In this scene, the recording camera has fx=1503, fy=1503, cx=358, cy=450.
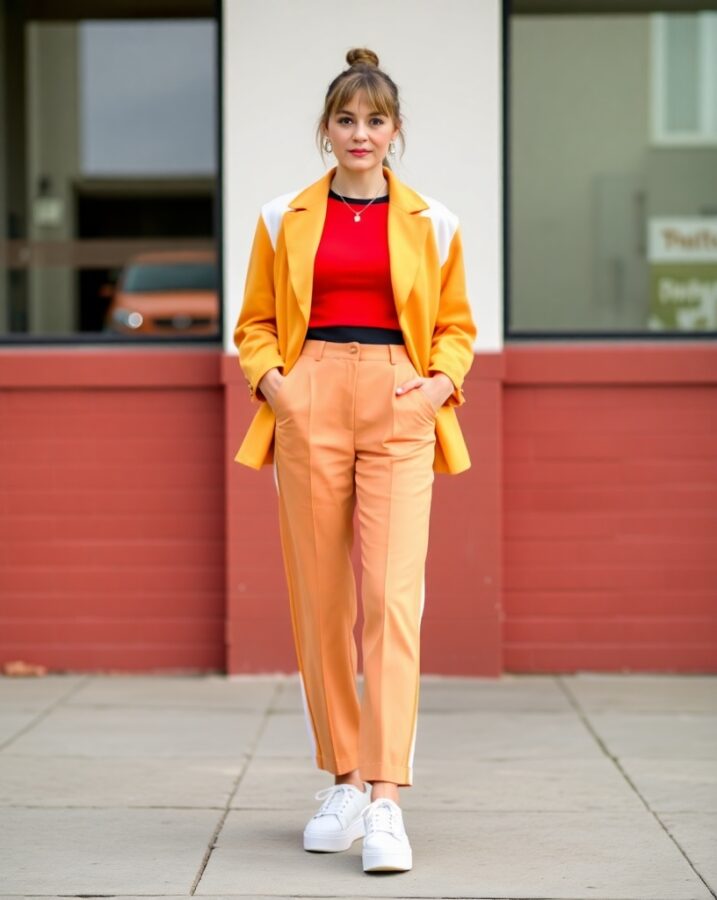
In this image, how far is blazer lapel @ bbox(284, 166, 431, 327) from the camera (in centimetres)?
401

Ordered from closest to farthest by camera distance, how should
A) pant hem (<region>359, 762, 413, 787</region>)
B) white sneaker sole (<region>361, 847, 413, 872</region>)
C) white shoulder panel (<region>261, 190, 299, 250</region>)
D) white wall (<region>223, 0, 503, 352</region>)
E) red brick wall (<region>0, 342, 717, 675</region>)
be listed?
white sneaker sole (<region>361, 847, 413, 872</region>), pant hem (<region>359, 762, 413, 787</region>), white shoulder panel (<region>261, 190, 299, 250</region>), white wall (<region>223, 0, 503, 352</region>), red brick wall (<region>0, 342, 717, 675</region>)

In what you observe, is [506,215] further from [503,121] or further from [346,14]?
[346,14]

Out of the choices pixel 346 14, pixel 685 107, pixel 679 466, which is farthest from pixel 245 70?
pixel 679 466

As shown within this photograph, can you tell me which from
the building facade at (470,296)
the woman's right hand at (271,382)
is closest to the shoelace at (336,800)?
the woman's right hand at (271,382)

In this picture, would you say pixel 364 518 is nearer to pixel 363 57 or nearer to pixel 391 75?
pixel 363 57

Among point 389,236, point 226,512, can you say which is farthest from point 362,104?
point 226,512

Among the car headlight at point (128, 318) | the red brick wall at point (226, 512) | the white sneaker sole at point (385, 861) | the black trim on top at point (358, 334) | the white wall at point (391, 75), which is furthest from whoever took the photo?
the car headlight at point (128, 318)

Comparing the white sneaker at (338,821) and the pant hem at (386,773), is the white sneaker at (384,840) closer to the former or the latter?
the pant hem at (386,773)

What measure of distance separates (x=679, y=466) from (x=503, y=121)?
5.65ft

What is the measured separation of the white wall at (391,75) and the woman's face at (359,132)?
246 cm

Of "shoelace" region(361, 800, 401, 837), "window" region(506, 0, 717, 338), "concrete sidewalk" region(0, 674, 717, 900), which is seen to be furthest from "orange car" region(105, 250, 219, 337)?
"shoelace" region(361, 800, 401, 837)

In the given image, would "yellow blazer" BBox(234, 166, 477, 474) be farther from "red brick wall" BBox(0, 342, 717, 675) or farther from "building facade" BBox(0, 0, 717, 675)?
"red brick wall" BBox(0, 342, 717, 675)

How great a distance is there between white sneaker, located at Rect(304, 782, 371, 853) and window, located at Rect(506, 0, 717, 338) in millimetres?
3177

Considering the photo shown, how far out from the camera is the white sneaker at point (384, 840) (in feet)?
12.6
